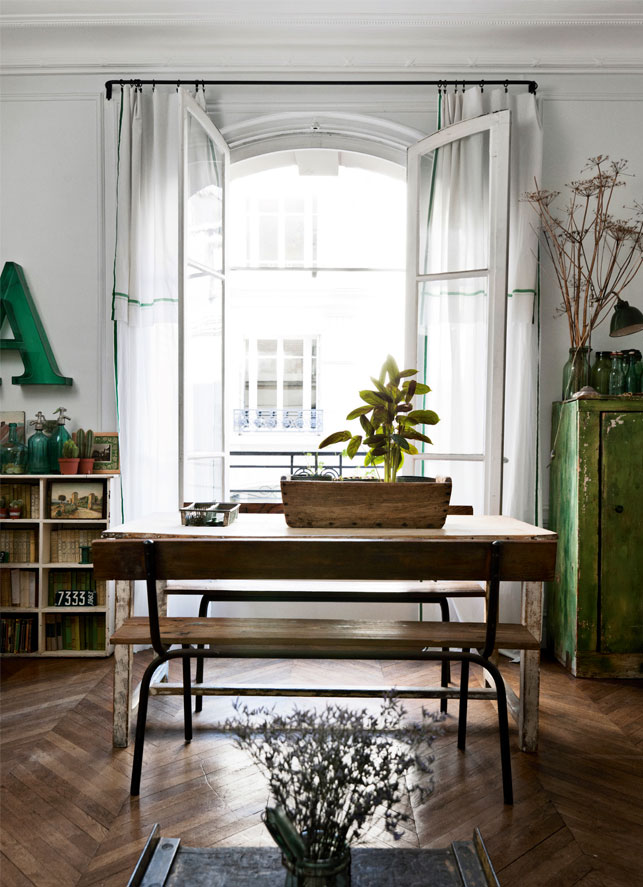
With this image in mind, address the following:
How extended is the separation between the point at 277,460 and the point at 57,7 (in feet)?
25.6

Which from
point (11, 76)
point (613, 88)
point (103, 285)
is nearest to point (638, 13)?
point (613, 88)

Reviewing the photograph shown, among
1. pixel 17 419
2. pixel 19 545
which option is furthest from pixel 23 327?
pixel 19 545

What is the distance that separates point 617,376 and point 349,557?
2.35 metres

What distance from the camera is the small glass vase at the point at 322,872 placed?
1.15 metres

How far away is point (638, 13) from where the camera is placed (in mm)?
3854

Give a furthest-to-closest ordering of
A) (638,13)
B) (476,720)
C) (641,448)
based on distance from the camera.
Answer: (638,13) → (641,448) → (476,720)

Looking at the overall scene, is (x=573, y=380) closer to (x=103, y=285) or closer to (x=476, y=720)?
(x=476, y=720)

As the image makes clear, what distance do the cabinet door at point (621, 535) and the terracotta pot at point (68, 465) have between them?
2829mm

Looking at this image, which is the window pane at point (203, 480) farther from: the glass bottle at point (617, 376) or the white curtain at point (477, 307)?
the glass bottle at point (617, 376)

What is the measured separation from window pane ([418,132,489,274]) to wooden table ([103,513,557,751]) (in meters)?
1.76

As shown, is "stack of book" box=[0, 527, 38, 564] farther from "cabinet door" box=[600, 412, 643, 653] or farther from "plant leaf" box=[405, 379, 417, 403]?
"cabinet door" box=[600, 412, 643, 653]

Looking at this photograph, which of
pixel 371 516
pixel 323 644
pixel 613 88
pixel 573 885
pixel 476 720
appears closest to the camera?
pixel 573 885

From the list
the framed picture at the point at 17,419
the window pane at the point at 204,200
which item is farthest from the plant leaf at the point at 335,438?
the framed picture at the point at 17,419

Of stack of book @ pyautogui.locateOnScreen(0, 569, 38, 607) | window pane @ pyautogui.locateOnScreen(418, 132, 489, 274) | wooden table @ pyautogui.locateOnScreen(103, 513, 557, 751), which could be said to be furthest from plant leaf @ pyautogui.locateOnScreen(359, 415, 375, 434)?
stack of book @ pyautogui.locateOnScreen(0, 569, 38, 607)
